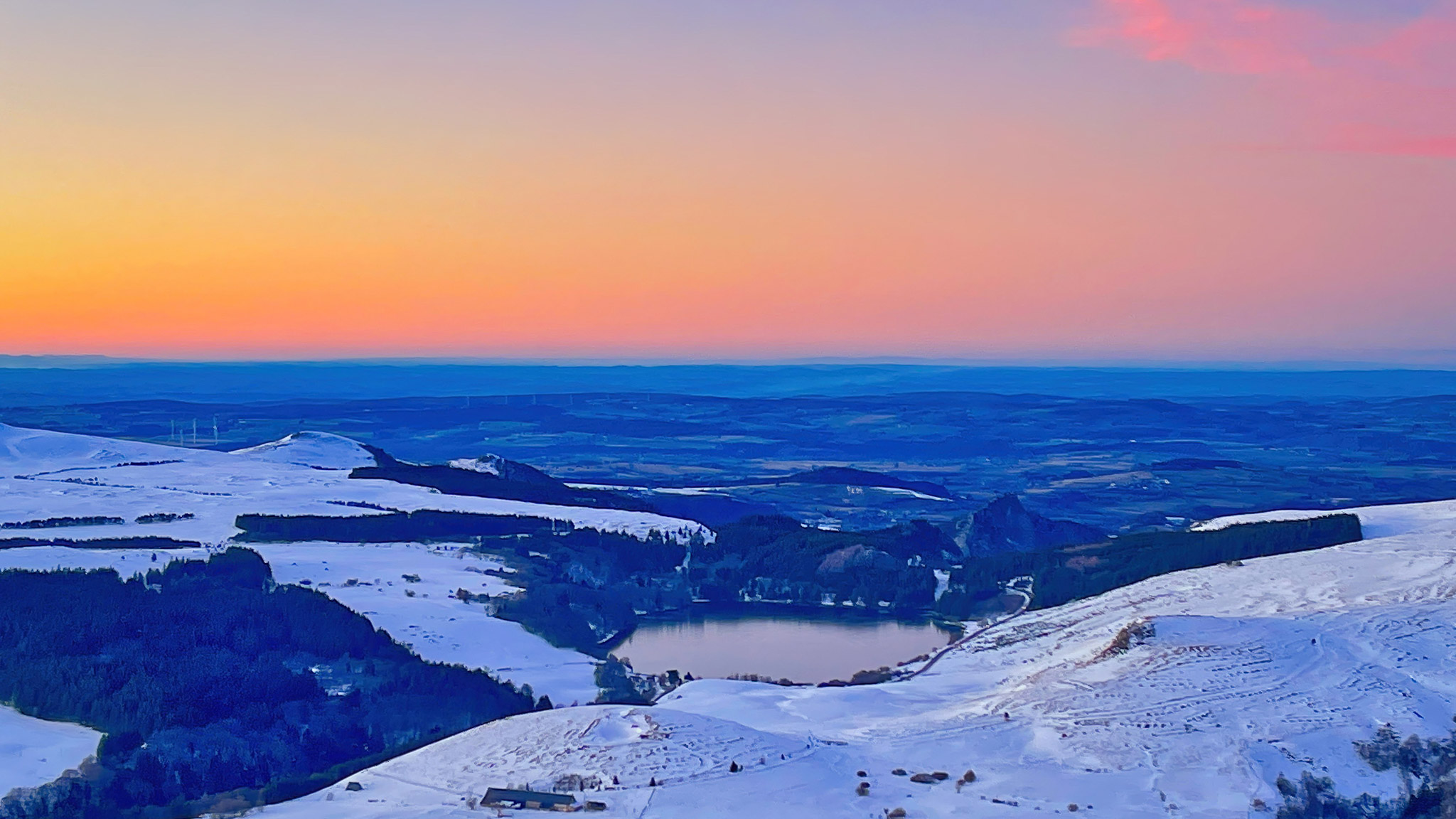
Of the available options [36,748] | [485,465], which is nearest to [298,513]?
[485,465]

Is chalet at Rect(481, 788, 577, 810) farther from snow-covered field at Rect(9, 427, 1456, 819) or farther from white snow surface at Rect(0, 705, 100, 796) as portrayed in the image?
white snow surface at Rect(0, 705, 100, 796)

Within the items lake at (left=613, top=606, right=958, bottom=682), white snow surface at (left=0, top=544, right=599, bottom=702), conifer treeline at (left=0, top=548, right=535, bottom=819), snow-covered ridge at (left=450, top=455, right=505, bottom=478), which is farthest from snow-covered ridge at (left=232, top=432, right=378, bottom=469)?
conifer treeline at (left=0, top=548, right=535, bottom=819)

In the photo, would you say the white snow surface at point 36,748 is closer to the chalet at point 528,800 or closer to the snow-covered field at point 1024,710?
the snow-covered field at point 1024,710

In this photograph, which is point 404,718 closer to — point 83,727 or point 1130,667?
point 83,727

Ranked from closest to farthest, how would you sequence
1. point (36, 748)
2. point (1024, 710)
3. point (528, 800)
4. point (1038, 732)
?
point (528, 800)
point (1038, 732)
point (36, 748)
point (1024, 710)

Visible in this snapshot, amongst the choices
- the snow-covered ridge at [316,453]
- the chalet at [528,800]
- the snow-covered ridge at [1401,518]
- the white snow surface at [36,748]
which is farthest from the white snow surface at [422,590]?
the snow-covered ridge at [316,453]

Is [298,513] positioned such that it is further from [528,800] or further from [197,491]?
[528,800]
